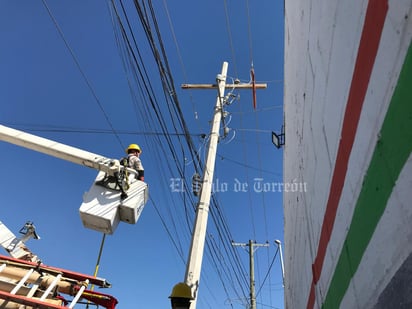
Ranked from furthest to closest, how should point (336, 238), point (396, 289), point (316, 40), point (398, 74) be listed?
1. point (316, 40)
2. point (336, 238)
3. point (396, 289)
4. point (398, 74)

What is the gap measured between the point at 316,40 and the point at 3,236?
30.5 feet

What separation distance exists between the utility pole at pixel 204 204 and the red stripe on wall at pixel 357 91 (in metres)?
2.35

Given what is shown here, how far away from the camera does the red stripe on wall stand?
5.09ft

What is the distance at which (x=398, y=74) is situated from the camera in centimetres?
136

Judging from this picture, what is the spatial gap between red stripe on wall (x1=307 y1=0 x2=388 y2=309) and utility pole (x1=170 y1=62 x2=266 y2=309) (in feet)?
7.70

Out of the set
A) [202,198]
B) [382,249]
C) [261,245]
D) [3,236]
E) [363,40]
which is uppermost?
[261,245]

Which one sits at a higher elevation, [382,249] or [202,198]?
[202,198]

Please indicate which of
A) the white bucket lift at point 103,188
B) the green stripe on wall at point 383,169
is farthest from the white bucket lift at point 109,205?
the green stripe on wall at point 383,169

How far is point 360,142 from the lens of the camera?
1872 millimetres

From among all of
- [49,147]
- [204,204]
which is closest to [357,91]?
[49,147]

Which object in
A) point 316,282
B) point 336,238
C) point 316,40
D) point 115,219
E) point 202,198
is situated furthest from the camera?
point 202,198

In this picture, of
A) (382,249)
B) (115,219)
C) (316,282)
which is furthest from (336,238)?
(115,219)

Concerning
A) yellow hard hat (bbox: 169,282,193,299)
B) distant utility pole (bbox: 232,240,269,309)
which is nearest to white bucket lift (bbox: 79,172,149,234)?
yellow hard hat (bbox: 169,282,193,299)

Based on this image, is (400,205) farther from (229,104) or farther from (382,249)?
(229,104)
